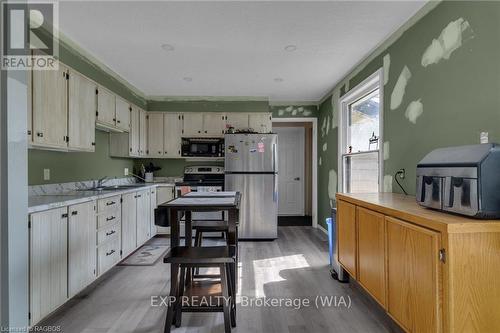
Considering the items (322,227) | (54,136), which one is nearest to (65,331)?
(54,136)

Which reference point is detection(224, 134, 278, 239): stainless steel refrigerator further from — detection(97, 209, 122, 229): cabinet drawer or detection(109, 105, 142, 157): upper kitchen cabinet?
detection(97, 209, 122, 229): cabinet drawer

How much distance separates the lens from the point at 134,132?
13.9 ft

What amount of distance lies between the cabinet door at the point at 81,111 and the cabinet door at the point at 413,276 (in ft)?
9.69

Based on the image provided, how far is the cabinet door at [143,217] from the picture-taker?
3594 mm

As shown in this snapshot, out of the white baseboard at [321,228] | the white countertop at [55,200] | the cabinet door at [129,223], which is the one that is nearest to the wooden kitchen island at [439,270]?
the white countertop at [55,200]

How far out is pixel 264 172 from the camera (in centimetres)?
430

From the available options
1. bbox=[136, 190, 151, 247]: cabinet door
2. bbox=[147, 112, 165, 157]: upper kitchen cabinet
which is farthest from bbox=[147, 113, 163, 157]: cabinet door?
bbox=[136, 190, 151, 247]: cabinet door

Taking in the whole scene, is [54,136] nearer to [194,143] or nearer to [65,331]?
[65,331]

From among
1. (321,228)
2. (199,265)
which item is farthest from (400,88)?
(321,228)

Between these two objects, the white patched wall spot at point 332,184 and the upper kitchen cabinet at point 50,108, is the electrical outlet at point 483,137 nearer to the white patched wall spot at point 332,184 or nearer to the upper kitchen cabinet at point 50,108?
the white patched wall spot at point 332,184

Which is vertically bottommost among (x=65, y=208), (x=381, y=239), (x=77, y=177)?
(x=381, y=239)

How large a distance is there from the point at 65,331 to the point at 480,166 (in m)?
2.82

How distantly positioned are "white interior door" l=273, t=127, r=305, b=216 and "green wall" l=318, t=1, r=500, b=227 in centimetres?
360

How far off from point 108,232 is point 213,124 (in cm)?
265
